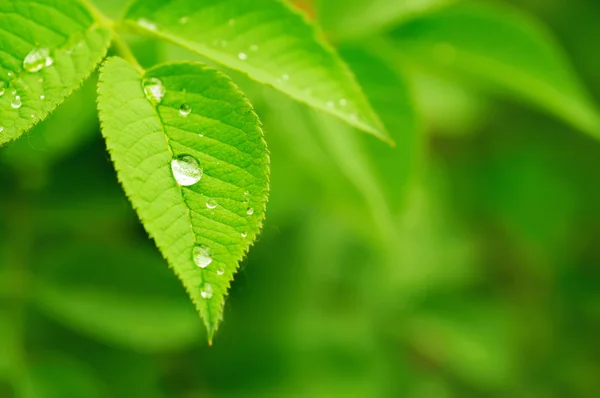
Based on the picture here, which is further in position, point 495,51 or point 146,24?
point 495,51

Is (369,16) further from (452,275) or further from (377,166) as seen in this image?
(452,275)

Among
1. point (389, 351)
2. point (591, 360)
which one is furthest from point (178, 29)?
point (591, 360)

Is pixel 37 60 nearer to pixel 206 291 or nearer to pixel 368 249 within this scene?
pixel 206 291

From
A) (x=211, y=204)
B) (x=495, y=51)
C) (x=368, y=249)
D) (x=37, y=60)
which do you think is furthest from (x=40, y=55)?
(x=368, y=249)

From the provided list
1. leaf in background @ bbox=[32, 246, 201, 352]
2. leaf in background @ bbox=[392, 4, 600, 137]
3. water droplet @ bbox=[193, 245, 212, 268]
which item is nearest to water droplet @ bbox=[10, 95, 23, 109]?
water droplet @ bbox=[193, 245, 212, 268]

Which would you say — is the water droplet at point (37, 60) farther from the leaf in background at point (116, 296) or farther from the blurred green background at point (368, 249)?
the leaf in background at point (116, 296)

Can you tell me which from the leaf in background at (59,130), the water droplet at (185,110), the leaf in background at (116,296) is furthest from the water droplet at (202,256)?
the leaf in background at (116,296)
